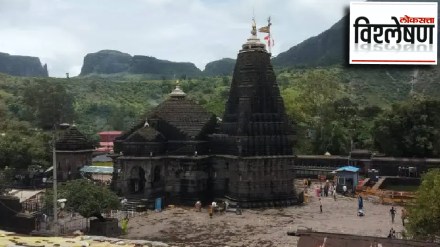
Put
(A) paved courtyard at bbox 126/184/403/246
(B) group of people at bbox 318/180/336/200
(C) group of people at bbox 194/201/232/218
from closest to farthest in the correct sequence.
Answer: (A) paved courtyard at bbox 126/184/403/246 → (C) group of people at bbox 194/201/232/218 → (B) group of people at bbox 318/180/336/200

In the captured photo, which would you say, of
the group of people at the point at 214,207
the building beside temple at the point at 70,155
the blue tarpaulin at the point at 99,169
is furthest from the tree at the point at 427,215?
the building beside temple at the point at 70,155

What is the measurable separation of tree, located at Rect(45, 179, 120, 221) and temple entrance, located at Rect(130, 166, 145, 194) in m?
11.0

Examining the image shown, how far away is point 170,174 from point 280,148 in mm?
8734

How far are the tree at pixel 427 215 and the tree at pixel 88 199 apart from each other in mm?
15469

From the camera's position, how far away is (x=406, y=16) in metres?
21.2

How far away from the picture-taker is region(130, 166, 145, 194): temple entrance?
39031 millimetres

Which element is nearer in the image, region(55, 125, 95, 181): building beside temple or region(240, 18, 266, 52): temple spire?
region(240, 18, 266, 52): temple spire

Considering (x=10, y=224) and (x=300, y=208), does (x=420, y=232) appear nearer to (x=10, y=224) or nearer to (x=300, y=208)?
(x=300, y=208)

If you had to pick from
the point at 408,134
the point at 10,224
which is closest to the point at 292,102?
the point at 408,134

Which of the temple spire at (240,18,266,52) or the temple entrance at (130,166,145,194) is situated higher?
the temple spire at (240,18,266,52)

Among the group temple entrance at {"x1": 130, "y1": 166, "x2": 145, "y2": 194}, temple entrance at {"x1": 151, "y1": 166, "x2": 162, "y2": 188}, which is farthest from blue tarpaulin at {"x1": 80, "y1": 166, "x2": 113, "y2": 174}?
temple entrance at {"x1": 151, "y1": 166, "x2": 162, "y2": 188}

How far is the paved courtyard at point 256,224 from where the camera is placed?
89.1 ft

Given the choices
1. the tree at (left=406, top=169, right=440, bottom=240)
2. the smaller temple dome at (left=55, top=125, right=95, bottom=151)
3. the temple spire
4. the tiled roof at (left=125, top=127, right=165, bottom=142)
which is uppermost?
the temple spire

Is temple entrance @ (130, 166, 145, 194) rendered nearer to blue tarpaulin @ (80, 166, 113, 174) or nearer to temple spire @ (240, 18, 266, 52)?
blue tarpaulin @ (80, 166, 113, 174)
